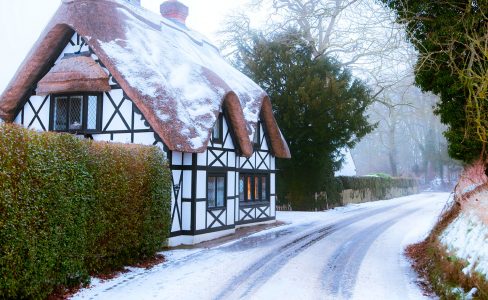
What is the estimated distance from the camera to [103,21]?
47.9 ft

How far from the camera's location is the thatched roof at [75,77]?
13.7m

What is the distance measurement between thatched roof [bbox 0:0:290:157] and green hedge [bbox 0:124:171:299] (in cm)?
235

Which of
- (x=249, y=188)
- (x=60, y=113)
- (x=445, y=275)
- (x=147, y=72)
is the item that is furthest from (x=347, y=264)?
(x=60, y=113)

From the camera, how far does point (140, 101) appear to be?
507 inches

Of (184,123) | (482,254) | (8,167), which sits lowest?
(482,254)

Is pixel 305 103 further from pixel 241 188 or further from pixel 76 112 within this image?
pixel 76 112

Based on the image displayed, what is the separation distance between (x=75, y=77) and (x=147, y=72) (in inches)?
91.1

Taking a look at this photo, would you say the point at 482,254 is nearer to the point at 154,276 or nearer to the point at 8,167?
the point at 154,276

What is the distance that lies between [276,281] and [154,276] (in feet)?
8.45

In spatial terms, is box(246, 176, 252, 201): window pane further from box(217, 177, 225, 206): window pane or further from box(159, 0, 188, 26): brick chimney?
box(159, 0, 188, 26): brick chimney

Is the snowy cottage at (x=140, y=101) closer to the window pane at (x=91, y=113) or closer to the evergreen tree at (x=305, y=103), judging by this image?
the window pane at (x=91, y=113)

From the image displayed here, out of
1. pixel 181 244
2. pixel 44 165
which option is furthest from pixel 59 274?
pixel 181 244

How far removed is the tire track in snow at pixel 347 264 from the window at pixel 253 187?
5.02 meters

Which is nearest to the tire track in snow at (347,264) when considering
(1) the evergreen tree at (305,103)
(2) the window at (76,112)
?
(1) the evergreen tree at (305,103)
